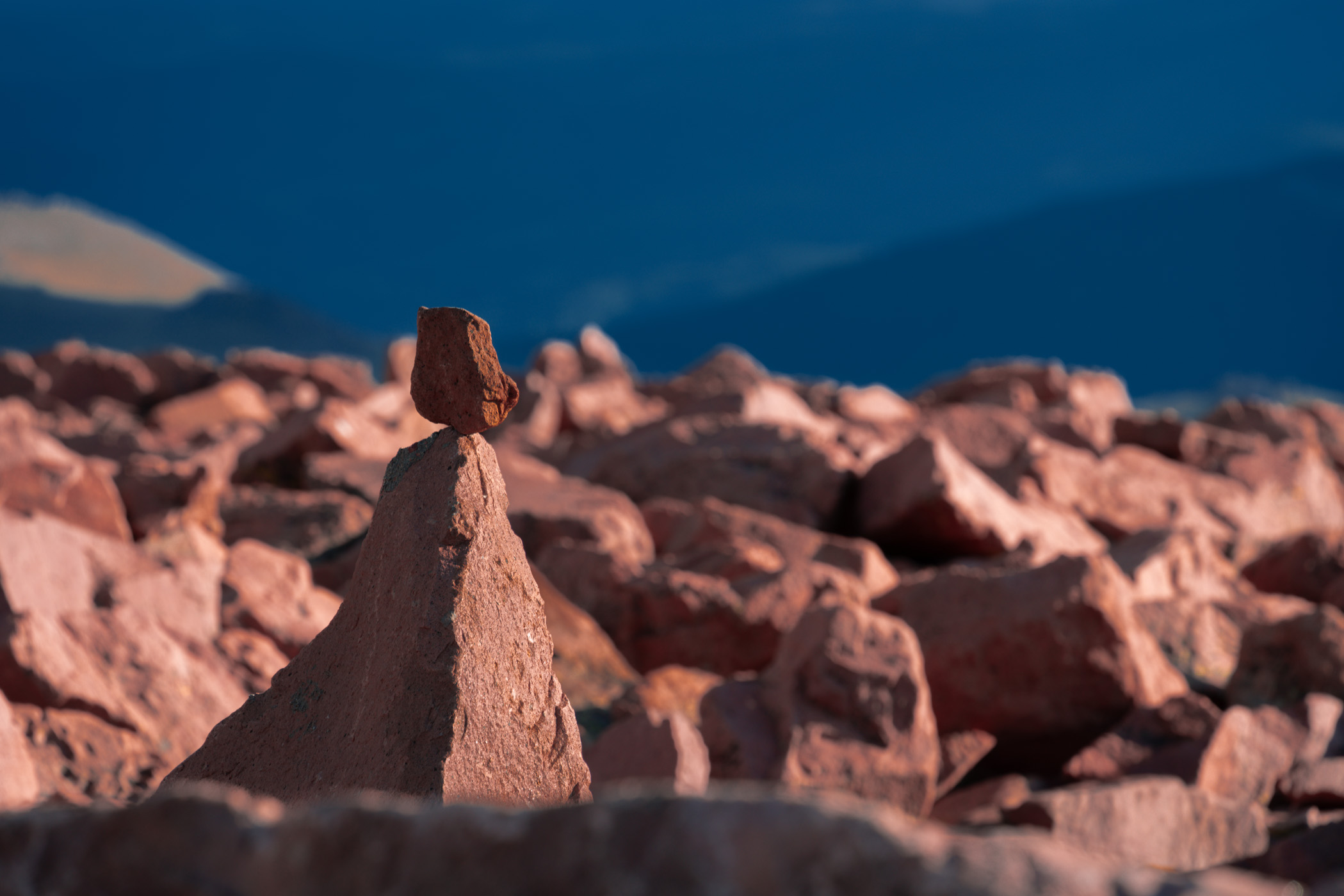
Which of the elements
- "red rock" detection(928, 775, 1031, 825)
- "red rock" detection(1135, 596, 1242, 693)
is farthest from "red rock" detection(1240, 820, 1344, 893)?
"red rock" detection(1135, 596, 1242, 693)

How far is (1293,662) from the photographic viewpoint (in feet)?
11.5

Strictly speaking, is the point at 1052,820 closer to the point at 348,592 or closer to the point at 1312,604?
the point at 348,592

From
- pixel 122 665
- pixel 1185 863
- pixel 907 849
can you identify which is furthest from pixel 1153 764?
pixel 907 849

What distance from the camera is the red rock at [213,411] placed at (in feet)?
28.6

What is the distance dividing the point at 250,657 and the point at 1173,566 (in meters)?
3.27

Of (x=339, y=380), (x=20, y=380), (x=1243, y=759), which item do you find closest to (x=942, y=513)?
(x=1243, y=759)

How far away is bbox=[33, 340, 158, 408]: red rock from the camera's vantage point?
10.5 meters

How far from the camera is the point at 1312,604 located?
4.81 meters

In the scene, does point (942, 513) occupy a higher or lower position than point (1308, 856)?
higher

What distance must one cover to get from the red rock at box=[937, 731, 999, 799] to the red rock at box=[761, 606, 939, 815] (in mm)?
236

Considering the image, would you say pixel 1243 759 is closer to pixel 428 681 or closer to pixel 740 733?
pixel 740 733

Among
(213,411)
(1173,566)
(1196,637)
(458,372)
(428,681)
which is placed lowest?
(428,681)

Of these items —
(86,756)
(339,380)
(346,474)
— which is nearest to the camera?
(86,756)

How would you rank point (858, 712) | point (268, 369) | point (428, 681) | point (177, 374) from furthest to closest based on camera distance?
point (268, 369)
point (177, 374)
point (858, 712)
point (428, 681)
